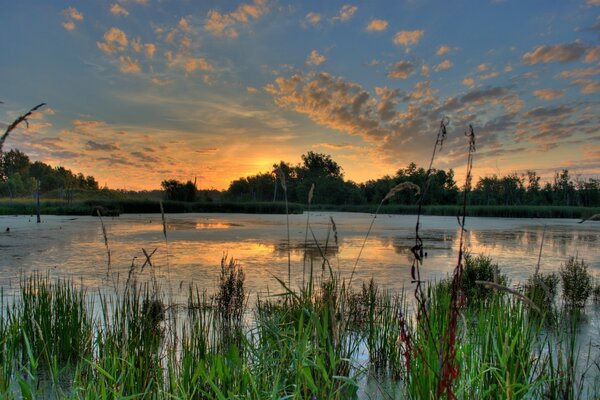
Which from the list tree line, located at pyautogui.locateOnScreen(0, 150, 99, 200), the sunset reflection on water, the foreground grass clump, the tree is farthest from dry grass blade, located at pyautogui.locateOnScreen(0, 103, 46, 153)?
tree line, located at pyautogui.locateOnScreen(0, 150, 99, 200)

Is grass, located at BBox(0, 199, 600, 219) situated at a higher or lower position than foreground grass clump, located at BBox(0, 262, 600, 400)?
higher

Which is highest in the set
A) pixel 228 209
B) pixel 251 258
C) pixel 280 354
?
pixel 228 209

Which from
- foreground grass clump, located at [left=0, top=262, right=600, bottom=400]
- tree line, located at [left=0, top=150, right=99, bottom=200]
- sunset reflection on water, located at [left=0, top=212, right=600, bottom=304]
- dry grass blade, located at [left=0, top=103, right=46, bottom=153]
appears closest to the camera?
dry grass blade, located at [left=0, top=103, right=46, bottom=153]

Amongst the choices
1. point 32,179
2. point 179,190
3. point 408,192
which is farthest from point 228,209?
point 32,179

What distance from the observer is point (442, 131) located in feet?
3.88

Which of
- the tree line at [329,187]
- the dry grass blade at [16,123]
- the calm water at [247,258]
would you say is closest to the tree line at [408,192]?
the tree line at [329,187]

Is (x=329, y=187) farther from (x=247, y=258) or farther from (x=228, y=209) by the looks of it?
(x=247, y=258)

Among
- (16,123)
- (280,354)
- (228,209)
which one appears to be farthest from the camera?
(228,209)

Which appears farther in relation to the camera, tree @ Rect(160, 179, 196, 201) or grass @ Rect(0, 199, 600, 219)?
tree @ Rect(160, 179, 196, 201)

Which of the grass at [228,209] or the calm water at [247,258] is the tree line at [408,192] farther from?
the calm water at [247,258]

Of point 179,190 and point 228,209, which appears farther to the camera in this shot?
point 179,190

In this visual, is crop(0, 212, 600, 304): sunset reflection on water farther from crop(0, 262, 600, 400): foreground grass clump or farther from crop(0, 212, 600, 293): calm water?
crop(0, 262, 600, 400): foreground grass clump

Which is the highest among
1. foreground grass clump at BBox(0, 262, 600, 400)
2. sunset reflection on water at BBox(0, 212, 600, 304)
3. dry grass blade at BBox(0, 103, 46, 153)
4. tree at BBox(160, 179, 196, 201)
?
tree at BBox(160, 179, 196, 201)

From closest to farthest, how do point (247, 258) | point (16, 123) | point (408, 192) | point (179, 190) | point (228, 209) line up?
point (16, 123) < point (247, 258) < point (228, 209) < point (179, 190) < point (408, 192)
